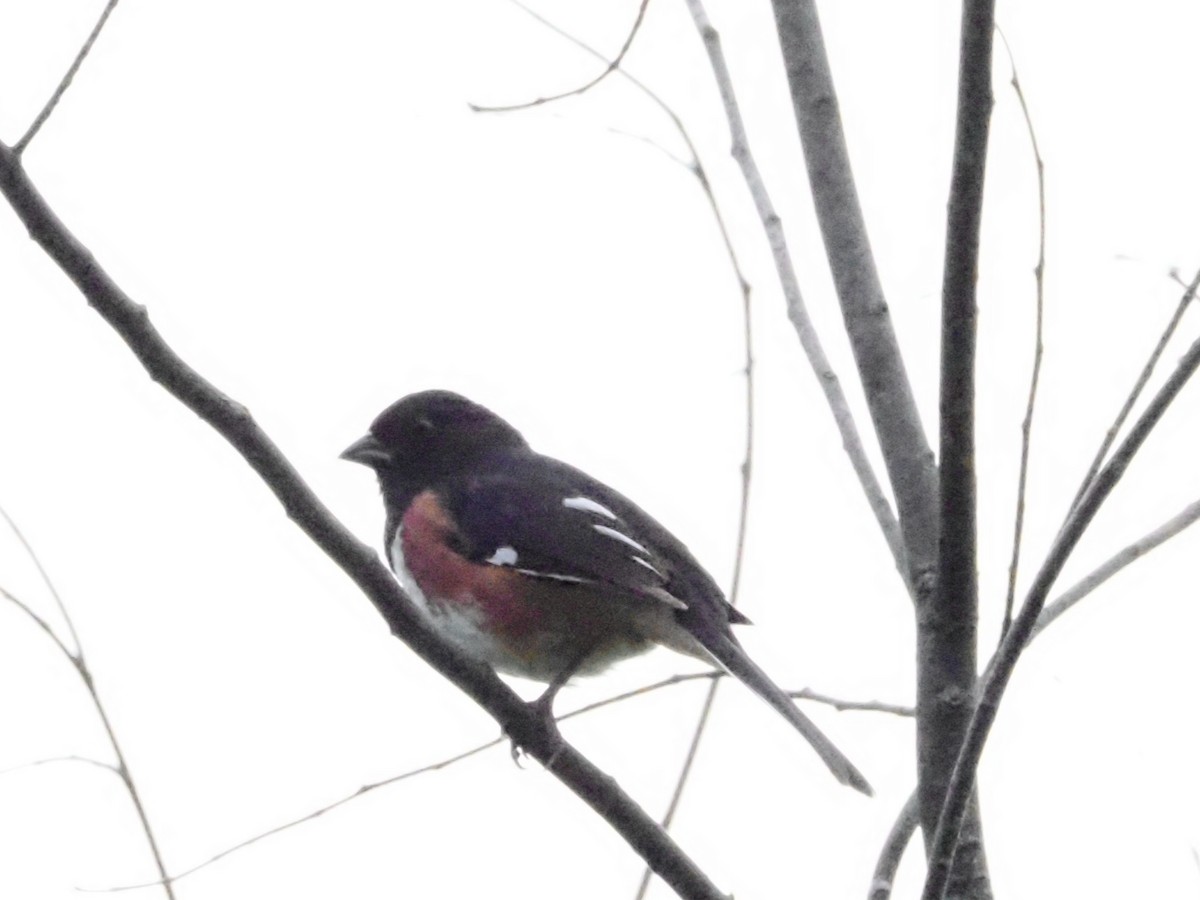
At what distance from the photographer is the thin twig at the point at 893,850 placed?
2598 millimetres

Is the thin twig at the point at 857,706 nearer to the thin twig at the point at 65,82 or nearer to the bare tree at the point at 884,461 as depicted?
the bare tree at the point at 884,461

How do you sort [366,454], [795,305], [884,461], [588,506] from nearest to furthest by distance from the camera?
[884,461], [795,305], [588,506], [366,454]

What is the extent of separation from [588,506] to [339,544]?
79.7 inches

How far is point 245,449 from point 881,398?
1.07 metres

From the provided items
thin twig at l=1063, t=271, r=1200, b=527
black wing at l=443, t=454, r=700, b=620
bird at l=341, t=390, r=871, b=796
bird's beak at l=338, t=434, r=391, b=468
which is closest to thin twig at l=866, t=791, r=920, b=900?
thin twig at l=1063, t=271, r=1200, b=527

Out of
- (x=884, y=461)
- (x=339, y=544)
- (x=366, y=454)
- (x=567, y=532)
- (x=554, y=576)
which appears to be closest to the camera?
(x=339, y=544)

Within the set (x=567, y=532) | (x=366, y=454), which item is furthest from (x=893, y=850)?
(x=366, y=454)

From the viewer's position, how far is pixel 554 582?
4094 millimetres

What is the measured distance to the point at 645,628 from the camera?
4.09m

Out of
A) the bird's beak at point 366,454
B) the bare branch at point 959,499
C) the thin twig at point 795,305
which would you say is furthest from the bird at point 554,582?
the bare branch at point 959,499

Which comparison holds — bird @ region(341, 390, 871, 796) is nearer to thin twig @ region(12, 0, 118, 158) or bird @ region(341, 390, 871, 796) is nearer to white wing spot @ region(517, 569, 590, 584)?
white wing spot @ region(517, 569, 590, 584)

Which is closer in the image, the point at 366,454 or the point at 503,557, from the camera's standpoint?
the point at 503,557

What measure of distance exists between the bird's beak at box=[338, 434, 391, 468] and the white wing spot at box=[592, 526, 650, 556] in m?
0.87

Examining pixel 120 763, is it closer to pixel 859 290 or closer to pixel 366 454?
pixel 859 290
